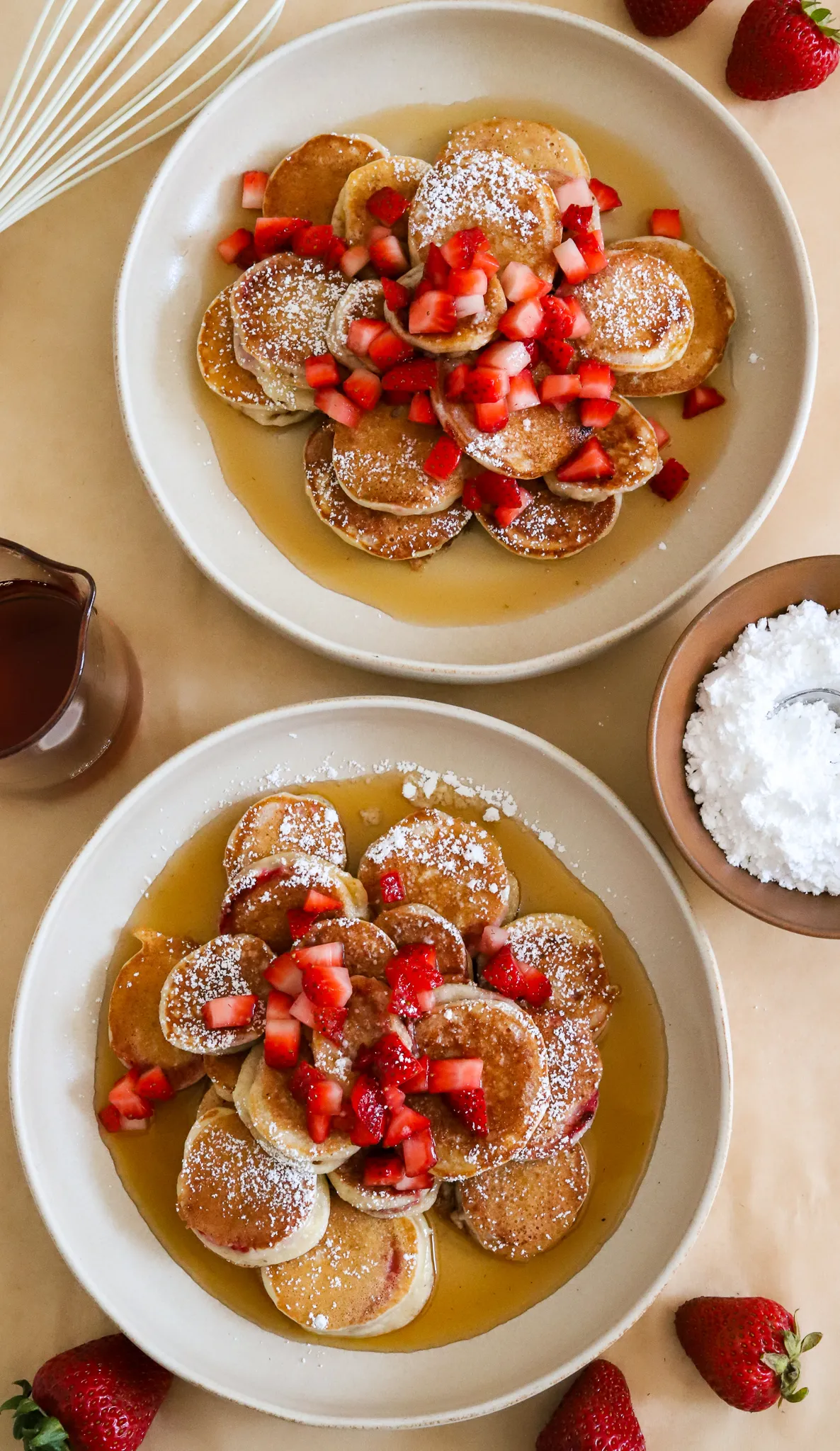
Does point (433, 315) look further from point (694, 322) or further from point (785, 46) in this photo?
point (785, 46)

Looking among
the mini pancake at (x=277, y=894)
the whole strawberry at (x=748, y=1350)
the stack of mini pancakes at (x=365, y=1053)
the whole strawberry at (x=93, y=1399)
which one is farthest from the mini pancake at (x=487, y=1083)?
the whole strawberry at (x=93, y=1399)

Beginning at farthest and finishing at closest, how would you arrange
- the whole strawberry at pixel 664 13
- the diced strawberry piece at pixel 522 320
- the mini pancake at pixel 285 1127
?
the whole strawberry at pixel 664 13 → the diced strawberry piece at pixel 522 320 → the mini pancake at pixel 285 1127

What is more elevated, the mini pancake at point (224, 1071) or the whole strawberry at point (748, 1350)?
the mini pancake at point (224, 1071)

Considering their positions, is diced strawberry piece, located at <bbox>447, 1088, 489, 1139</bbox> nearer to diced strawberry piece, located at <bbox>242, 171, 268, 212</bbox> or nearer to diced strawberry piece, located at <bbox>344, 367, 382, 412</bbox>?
diced strawberry piece, located at <bbox>344, 367, 382, 412</bbox>

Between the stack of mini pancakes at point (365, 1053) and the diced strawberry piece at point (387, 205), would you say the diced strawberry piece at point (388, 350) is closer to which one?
the diced strawberry piece at point (387, 205)

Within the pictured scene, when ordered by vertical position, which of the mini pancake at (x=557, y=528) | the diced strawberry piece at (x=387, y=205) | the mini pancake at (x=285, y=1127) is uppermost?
the diced strawberry piece at (x=387, y=205)

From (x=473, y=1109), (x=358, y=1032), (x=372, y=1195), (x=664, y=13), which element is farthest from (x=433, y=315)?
(x=372, y=1195)

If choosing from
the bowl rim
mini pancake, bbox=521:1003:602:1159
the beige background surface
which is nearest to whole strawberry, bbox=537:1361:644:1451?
the beige background surface
